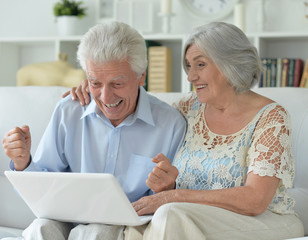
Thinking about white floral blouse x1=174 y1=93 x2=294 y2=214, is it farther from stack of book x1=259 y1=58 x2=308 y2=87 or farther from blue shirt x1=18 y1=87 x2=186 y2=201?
stack of book x1=259 y1=58 x2=308 y2=87

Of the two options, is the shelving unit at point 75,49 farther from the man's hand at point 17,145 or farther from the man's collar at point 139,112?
the man's hand at point 17,145

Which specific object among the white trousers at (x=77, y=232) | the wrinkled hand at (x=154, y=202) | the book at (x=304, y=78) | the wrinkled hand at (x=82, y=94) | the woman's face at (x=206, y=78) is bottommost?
the white trousers at (x=77, y=232)

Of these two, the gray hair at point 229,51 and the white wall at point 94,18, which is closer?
the gray hair at point 229,51

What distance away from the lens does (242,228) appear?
61.9 inches

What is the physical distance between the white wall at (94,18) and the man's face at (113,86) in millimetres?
1704

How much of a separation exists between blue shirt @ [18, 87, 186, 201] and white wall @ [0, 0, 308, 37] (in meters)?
1.64

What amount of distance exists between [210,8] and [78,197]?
231 cm

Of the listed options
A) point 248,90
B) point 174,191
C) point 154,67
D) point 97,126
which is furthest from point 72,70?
point 174,191

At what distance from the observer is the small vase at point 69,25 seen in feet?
11.9

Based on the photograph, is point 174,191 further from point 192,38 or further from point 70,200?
point 192,38

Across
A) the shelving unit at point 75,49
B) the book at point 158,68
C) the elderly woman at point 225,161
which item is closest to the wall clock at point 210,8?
the shelving unit at point 75,49

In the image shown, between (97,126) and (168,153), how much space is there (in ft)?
0.89

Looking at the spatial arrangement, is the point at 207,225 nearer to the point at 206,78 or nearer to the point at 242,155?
the point at 242,155

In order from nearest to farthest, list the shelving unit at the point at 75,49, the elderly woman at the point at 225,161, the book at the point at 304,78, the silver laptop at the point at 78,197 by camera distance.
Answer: the silver laptop at the point at 78,197 → the elderly woman at the point at 225,161 → the book at the point at 304,78 → the shelving unit at the point at 75,49
